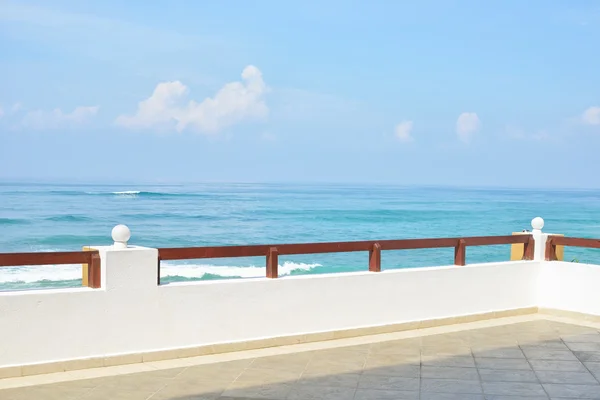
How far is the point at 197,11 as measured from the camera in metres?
46.0

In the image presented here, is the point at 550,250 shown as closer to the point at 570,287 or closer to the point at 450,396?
the point at 570,287

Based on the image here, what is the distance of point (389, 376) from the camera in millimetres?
5590

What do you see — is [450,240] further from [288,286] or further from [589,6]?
[589,6]

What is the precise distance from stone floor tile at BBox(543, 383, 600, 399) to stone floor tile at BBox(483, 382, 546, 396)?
0.21ft

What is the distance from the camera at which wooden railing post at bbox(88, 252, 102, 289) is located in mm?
5656

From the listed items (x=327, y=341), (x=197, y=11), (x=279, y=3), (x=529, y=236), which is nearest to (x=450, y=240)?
(x=529, y=236)

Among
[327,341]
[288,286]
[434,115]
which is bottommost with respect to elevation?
Result: [327,341]

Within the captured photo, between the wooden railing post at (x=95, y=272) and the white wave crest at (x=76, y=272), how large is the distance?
1254 cm

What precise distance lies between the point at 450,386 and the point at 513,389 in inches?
16.3

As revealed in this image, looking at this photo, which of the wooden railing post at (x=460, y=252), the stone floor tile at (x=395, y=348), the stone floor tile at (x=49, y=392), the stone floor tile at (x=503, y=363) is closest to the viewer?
the stone floor tile at (x=49, y=392)

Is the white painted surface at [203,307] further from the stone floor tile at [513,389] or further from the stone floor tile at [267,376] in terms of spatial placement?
the stone floor tile at [513,389]

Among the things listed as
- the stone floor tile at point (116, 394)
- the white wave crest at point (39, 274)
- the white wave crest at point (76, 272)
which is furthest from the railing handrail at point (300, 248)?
the white wave crest at point (39, 274)

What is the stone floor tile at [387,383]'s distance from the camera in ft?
17.3

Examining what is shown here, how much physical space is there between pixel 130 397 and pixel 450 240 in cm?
381
